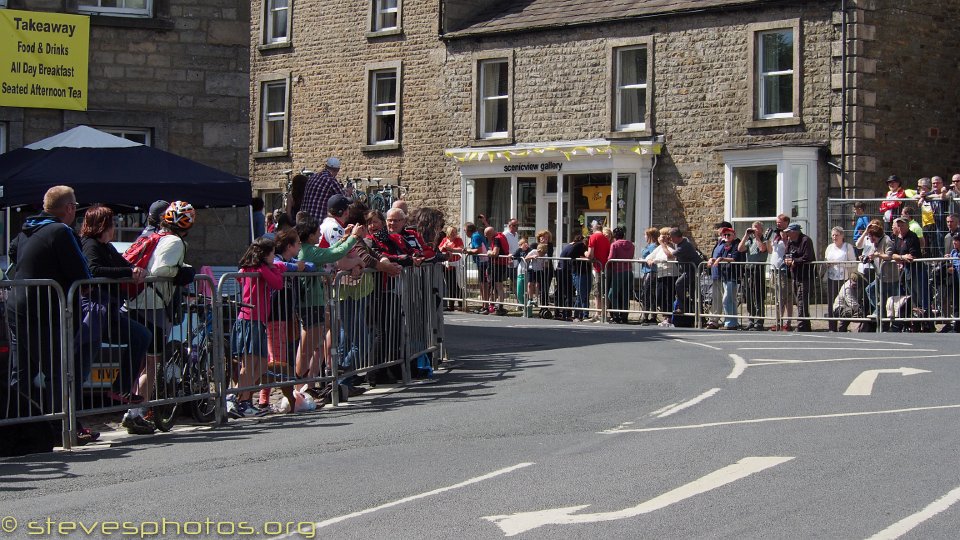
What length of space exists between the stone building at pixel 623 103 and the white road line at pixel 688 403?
17199mm

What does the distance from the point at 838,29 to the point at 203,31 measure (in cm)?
1492

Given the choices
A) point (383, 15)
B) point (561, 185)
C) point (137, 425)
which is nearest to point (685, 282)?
point (561, 185)

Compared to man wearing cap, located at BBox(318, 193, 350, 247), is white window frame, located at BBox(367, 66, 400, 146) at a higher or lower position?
higher

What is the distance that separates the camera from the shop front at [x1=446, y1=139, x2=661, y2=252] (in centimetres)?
3275

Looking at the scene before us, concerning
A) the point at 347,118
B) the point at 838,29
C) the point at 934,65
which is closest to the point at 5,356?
the point at 838,29

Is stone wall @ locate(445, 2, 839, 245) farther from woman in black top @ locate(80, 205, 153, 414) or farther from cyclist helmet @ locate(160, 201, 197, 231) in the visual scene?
woman in black top @ locate(80, 205, 153, 414)

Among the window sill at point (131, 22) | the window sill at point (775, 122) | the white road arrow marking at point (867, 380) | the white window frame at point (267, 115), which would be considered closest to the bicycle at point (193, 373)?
the white road arrow marking at point (867, 380)

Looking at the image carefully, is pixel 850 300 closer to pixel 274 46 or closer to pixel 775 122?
pixel 775 122

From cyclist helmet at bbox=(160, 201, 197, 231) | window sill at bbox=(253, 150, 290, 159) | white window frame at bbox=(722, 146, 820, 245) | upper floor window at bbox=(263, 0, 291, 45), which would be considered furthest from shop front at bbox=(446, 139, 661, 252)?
cyclist helmet at bbox=(160, 201, 197, 231)

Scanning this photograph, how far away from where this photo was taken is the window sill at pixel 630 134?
32750 millimetres

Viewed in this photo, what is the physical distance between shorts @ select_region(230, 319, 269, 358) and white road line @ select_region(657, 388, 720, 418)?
3.53 meters

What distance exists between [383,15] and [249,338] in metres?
27.9

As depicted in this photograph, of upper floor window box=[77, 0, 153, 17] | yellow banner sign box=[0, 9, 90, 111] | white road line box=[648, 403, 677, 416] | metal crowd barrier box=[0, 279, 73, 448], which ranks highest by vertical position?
upper floor window box=[77, 0, 153, 17]

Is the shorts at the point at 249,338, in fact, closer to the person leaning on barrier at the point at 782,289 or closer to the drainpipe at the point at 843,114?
the person leaning on barrier at the point at 782,289
